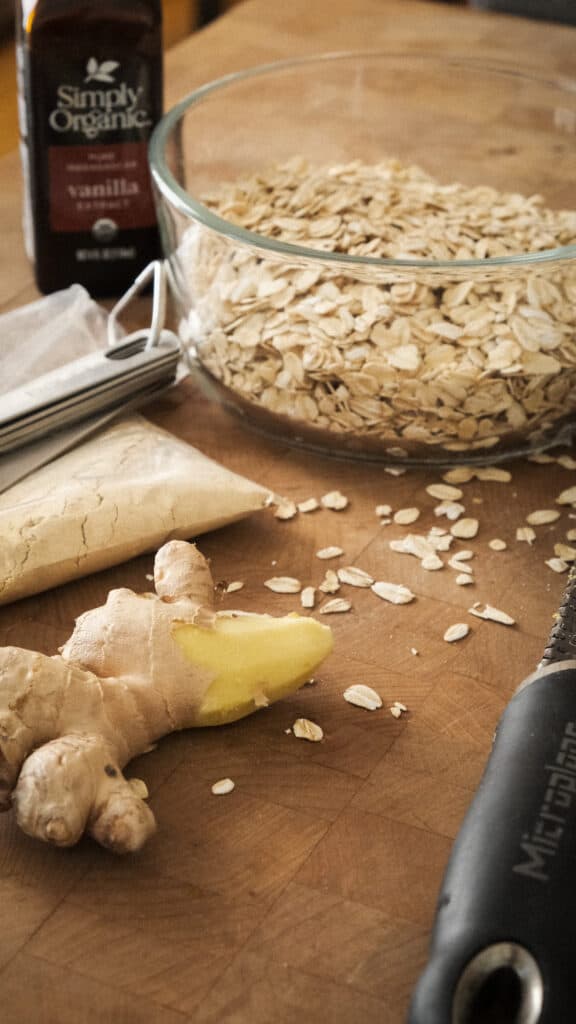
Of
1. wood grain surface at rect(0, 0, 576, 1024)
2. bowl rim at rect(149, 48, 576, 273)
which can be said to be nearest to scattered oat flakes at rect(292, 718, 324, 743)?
wood grain surface at rect(0, 0, 576, 1024)

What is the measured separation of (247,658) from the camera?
27.1 inches

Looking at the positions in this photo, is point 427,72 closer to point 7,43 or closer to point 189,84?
point 189,84

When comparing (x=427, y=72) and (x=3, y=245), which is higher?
(x=427, y=72)

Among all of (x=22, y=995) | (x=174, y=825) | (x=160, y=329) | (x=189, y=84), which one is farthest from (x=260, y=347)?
(x=189, y=84)

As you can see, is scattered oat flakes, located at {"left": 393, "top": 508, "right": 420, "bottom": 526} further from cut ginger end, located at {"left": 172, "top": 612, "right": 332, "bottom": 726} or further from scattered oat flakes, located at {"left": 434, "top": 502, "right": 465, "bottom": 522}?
cut ginger end, located at {"left": 172, "top": 612, "right": 332, "bottom": 726}

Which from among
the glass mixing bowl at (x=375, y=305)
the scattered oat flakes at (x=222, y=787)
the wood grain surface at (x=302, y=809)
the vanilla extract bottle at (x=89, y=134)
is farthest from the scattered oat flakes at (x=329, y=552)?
the vanilla extract bottle at (x=89, y=134)

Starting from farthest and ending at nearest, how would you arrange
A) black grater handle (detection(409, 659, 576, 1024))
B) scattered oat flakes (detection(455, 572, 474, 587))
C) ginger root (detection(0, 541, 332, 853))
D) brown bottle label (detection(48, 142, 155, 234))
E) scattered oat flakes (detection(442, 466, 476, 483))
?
brown bottle label (detection(48, 142, 155, 234)) → scattered oat flakes (detection(442, 466, 476, 483)) → scattered oat flakes (detection(455, 572, 474, 587)) → ginger root (detection(0, 541, 332, 853)) → black grater handle (detection(409, 659, 576, 1024))

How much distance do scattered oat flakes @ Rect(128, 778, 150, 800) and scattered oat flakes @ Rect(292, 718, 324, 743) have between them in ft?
0.29

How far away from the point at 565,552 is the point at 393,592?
5.1 inches

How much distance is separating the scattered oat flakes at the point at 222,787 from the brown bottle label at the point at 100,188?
0.58 metres

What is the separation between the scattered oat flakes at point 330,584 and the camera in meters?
0.81

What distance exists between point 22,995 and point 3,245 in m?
0.81

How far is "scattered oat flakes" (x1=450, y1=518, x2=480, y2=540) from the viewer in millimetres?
874

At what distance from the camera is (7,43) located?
2406 millimetres
